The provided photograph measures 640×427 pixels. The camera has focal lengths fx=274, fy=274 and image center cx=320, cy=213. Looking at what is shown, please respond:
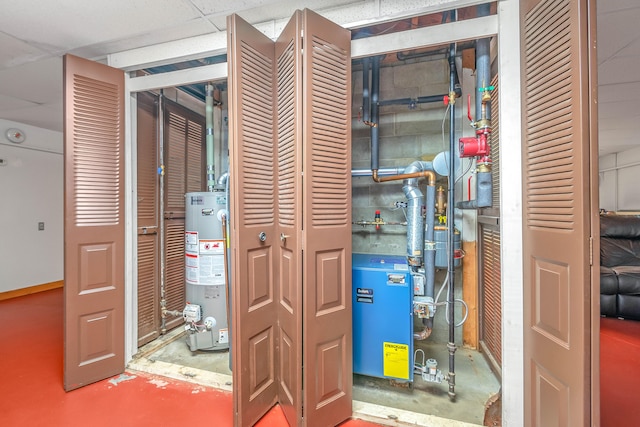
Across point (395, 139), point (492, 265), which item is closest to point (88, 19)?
point (395, 139)

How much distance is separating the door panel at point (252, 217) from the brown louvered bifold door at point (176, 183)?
1.50 m

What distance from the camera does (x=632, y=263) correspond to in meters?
3.41

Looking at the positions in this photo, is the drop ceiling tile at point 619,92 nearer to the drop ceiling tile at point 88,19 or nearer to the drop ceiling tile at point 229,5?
the drop ceiling tile at point 229,5

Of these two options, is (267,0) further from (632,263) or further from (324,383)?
(632,263)

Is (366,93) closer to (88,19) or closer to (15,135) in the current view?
(88,19)

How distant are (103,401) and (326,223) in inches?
73.4

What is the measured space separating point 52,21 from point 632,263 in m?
6.13

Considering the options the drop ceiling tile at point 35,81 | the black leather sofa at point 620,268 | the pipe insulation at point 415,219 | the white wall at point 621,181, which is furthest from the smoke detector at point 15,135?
the white wall at point 621,181

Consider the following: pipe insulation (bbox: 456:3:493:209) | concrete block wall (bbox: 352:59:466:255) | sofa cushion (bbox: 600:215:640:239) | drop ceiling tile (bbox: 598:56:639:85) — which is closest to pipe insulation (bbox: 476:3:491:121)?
pipe insulation (bbox: 456:3:493:209)

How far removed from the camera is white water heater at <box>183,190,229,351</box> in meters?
2.32

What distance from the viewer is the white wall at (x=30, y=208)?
381 cm

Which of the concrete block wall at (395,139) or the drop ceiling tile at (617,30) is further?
the concrete block wall at (395,139)

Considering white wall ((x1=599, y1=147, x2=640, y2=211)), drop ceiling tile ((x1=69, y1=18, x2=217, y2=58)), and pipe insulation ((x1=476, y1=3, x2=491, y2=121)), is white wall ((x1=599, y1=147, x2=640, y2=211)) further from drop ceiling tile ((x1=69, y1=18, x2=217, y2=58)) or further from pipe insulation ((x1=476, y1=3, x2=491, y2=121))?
drop ceiling tile ((x1=69, y1=18, x2=217, y2=58))

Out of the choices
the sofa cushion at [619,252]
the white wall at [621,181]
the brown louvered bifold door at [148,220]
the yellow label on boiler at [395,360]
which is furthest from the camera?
the white wall at [621,181]
